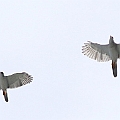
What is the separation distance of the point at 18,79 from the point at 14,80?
0.80 ft

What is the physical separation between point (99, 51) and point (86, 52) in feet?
2.90

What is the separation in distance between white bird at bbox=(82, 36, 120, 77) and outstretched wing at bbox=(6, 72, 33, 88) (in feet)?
12.2

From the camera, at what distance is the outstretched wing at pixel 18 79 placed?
4016cm

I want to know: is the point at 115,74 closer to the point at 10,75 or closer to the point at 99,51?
the point at 99,51

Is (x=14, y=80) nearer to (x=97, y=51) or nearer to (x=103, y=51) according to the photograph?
(x=97, y=51)

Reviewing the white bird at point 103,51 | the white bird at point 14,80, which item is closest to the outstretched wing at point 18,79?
the white bird at point 14,80

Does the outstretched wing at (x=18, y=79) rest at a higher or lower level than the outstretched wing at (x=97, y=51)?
lower

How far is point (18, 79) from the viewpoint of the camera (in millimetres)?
40406

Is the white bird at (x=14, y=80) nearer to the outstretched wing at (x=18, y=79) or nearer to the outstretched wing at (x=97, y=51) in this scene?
the outstretched wing at (x=18, y=79)

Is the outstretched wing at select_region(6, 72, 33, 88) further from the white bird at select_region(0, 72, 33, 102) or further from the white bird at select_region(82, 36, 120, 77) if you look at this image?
the white bird at select_region(82, 36, 120, 77)

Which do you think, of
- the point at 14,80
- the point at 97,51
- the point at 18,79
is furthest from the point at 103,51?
the point at 14,80

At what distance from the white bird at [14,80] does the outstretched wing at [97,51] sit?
12.3ft

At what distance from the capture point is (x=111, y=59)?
3969 cm

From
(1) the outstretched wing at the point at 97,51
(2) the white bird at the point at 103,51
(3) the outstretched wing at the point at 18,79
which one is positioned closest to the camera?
(2) the white bird at the point at 103,51
